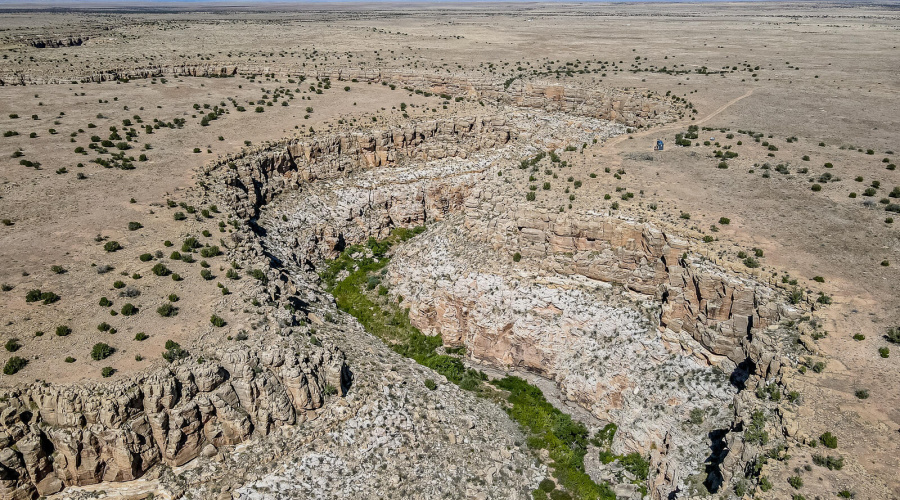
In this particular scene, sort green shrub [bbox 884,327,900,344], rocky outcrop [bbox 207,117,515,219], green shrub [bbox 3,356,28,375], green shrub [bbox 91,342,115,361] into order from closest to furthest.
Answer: green shrub [bbox 3,356,28,375], green shrub [bbox 884,327,900,344], green shrub [bbox 91,342,115,361], rocky outcrop [bbox 207,117,515,219]

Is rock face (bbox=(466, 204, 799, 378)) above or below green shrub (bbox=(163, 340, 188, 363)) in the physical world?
above

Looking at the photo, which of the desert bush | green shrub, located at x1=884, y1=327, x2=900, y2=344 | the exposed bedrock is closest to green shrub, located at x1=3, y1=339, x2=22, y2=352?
the desert bush

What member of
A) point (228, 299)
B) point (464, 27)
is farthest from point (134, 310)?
point (464, 27)

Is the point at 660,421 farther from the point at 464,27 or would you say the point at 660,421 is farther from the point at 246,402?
the point at 464,27

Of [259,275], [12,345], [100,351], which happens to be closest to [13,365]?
[12,345]

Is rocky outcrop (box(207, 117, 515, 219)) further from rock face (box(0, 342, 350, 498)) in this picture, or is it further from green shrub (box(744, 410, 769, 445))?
green shrub (box(744, 410, 769, 445))

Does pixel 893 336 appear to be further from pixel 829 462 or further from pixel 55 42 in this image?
pixel 55 42
